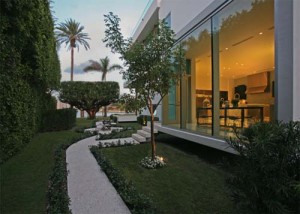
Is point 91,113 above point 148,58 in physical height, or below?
below

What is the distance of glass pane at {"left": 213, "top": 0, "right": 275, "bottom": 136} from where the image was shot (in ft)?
20.0

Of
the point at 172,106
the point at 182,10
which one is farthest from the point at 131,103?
the point at 182,10

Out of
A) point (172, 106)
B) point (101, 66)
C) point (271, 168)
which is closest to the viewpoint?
point (271, 168)

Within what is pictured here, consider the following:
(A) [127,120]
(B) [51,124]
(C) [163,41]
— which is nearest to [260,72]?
(C) [163,41]

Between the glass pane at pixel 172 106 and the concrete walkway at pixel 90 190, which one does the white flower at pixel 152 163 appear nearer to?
the concrete walkway at pixel 90 190

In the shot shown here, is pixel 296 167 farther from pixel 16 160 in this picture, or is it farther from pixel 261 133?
pixel 16 160

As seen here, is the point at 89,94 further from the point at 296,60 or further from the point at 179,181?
the point at 296,60

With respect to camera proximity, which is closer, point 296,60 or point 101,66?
point 296,60

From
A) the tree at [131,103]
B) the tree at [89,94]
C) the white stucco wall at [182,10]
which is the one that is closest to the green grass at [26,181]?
the tree at [131,103]

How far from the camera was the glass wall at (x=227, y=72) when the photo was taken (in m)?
6.38

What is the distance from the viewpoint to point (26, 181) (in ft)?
18.8

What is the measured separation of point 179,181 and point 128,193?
147 centimetres

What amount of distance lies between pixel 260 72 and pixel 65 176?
904 cm

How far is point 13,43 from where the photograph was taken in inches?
289
